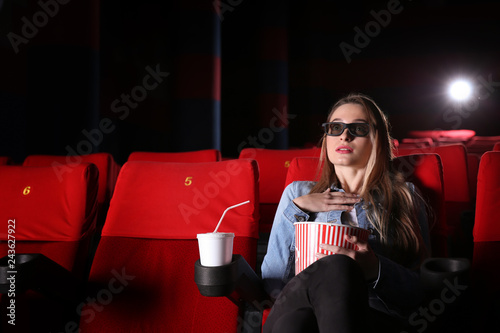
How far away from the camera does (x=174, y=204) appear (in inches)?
52.2

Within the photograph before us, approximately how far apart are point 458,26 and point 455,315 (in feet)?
25.1

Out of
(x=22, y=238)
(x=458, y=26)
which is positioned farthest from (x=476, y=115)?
(x=22, y=238)

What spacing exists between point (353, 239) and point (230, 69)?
8078 millimetres

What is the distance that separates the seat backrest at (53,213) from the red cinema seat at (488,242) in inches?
45.5

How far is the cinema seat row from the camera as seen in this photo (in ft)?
3.69

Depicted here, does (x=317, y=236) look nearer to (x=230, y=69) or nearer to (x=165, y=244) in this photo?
(x=165, y=244)

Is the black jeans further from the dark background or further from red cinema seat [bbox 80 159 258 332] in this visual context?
the dark background

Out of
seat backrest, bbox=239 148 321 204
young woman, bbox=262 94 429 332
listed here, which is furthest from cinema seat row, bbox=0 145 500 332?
seat backrest, bbox=239 148 321 204

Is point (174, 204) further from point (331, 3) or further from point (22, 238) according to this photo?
point (331, 3)

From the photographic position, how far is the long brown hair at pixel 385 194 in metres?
1.09

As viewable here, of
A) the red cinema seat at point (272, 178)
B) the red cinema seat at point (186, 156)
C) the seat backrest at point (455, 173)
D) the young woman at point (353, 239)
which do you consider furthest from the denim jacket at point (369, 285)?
the red cinema seat at point (186, 156)

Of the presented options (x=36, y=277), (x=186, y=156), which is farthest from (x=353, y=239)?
(x=186, y=156)

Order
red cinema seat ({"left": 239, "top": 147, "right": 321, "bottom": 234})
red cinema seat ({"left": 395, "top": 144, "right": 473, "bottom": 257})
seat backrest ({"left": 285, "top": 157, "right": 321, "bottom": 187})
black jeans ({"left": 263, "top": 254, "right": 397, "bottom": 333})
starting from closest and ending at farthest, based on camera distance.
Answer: black jeans ({"left": 263, "top": 254, "right": 397, "bottom": 333})
seat backrest ({"left": 285, "top": 157, "right": 321, "bottom": 187})
red cinema seat ({"left": 395, "top": 144, "right": 473, "bottom": 257})
red cinema seat ({"left": 239, "top": 147, "right": 321, "bottom": 234})

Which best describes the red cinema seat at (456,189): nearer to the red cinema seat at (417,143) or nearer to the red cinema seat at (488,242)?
the red cinema seat at (488,242)
